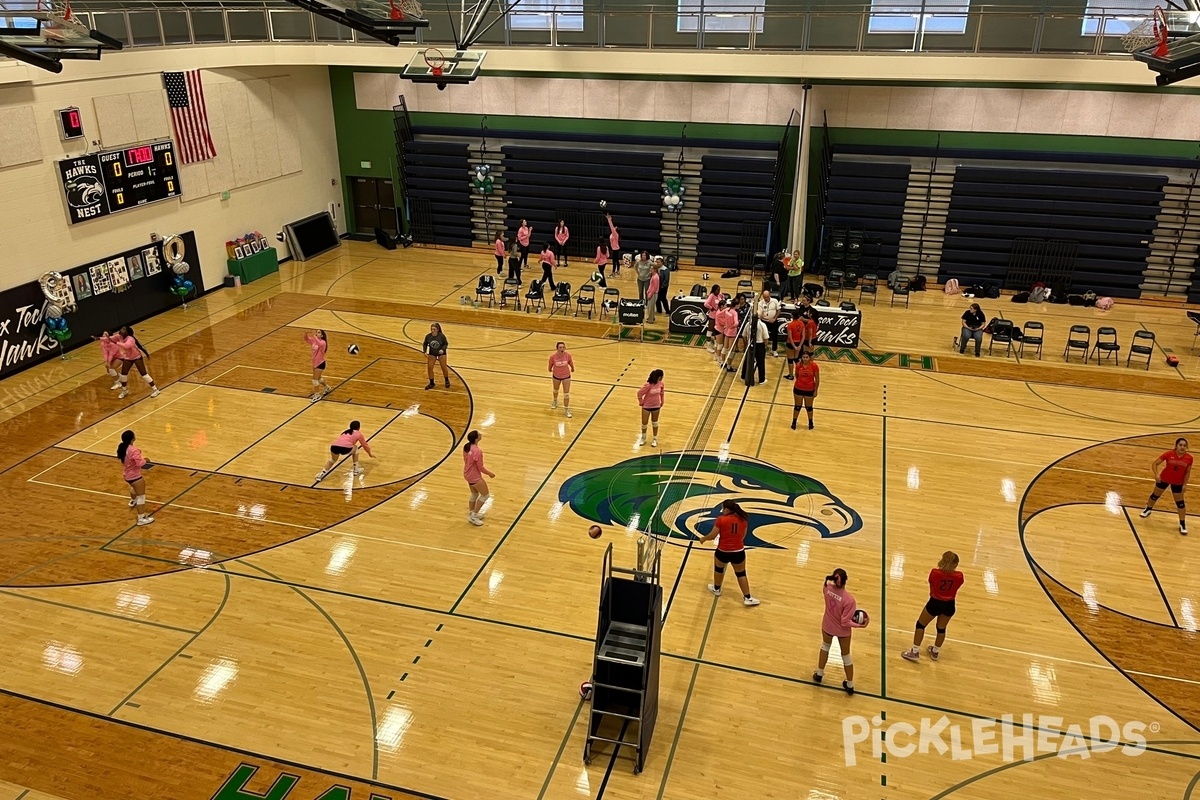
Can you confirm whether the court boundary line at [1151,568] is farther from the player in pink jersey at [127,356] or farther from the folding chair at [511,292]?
the player in pink jersey at [127,356]

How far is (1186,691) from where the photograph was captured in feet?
32.8

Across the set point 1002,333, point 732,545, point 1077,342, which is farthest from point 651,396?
point 1077,342

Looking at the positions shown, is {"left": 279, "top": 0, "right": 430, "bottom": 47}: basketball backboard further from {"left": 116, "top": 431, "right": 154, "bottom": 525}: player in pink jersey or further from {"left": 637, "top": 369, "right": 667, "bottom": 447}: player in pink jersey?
{"left": 637, "top": 369, "right": 667, "bottom": 447}: player in pink jersey

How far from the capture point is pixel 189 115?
22.5 meters

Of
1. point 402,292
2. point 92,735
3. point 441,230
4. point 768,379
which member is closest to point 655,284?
point 768,379

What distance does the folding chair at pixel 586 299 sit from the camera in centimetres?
2225

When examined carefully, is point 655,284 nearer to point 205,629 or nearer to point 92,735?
point 205,629

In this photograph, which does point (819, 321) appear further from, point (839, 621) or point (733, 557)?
point (839, 621)

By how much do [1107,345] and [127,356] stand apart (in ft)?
68.4

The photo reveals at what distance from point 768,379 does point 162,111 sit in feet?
53.6

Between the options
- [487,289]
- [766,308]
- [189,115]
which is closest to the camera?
[766,308]

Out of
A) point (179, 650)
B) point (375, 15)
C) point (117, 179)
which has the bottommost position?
point (179, 650)

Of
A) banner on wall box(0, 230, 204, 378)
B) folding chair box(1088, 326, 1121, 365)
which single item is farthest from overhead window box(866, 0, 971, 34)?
banner on wall box(0, 230, 204, 378)

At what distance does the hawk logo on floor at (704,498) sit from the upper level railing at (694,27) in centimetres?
1267
